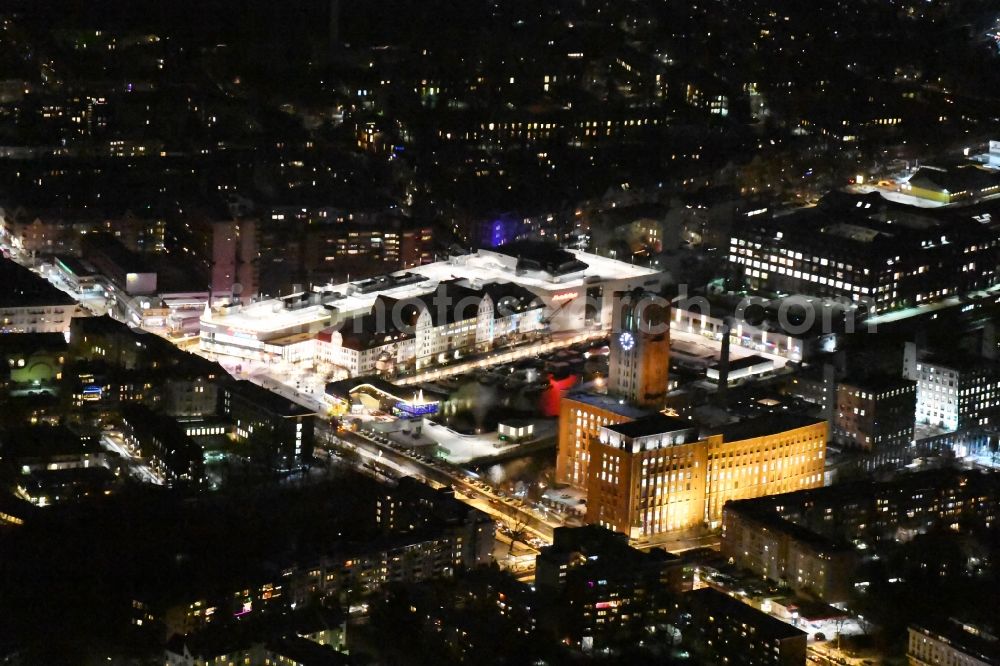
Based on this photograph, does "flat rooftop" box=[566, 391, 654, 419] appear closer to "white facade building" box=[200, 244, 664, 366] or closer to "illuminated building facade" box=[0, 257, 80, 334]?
"white facade building" box=[200, 244, 664, 366]

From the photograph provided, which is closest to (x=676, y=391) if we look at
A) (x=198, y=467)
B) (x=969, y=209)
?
(x=198, y=467)

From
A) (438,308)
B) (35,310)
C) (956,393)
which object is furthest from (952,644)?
(35,310)

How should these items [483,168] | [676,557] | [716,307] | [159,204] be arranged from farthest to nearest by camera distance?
Answer: [483,168] < [159,204] < [716,307] < [676,557]

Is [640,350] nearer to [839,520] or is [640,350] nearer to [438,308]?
[839,520]

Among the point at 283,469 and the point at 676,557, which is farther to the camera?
the point at 283,469

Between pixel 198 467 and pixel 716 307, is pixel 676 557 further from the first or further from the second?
pixel 716 307

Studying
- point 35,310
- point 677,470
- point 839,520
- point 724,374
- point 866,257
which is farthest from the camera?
point 866,257
